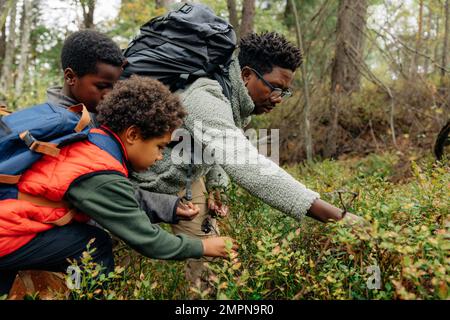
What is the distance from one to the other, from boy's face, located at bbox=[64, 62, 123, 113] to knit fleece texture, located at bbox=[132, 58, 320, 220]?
48cm

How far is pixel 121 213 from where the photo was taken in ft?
7.05

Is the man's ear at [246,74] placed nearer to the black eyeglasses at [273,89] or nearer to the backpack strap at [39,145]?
the black eyeglasses at [273,89]

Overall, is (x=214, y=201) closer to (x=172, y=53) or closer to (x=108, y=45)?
(x=172, y=53)

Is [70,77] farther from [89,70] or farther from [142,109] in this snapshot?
[142,109]

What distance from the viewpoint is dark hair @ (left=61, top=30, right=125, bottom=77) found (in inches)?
114

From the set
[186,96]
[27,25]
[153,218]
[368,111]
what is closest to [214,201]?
[153,218]

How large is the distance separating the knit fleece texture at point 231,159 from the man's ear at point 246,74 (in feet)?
0.55

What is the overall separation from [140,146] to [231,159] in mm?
497

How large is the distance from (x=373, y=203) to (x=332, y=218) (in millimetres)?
419

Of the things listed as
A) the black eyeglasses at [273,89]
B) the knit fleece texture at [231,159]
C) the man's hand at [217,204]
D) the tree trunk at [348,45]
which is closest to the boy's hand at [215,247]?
the knit fleece texture at [231,159]

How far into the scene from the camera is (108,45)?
292 cm

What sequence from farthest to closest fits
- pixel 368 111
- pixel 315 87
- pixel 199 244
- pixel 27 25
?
1. pixel 27 25
2. pixel 368 111
3. pixel 315 87
4. pixel 199 244

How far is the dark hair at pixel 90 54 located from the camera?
2.89 m

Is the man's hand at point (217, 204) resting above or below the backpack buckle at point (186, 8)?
below
